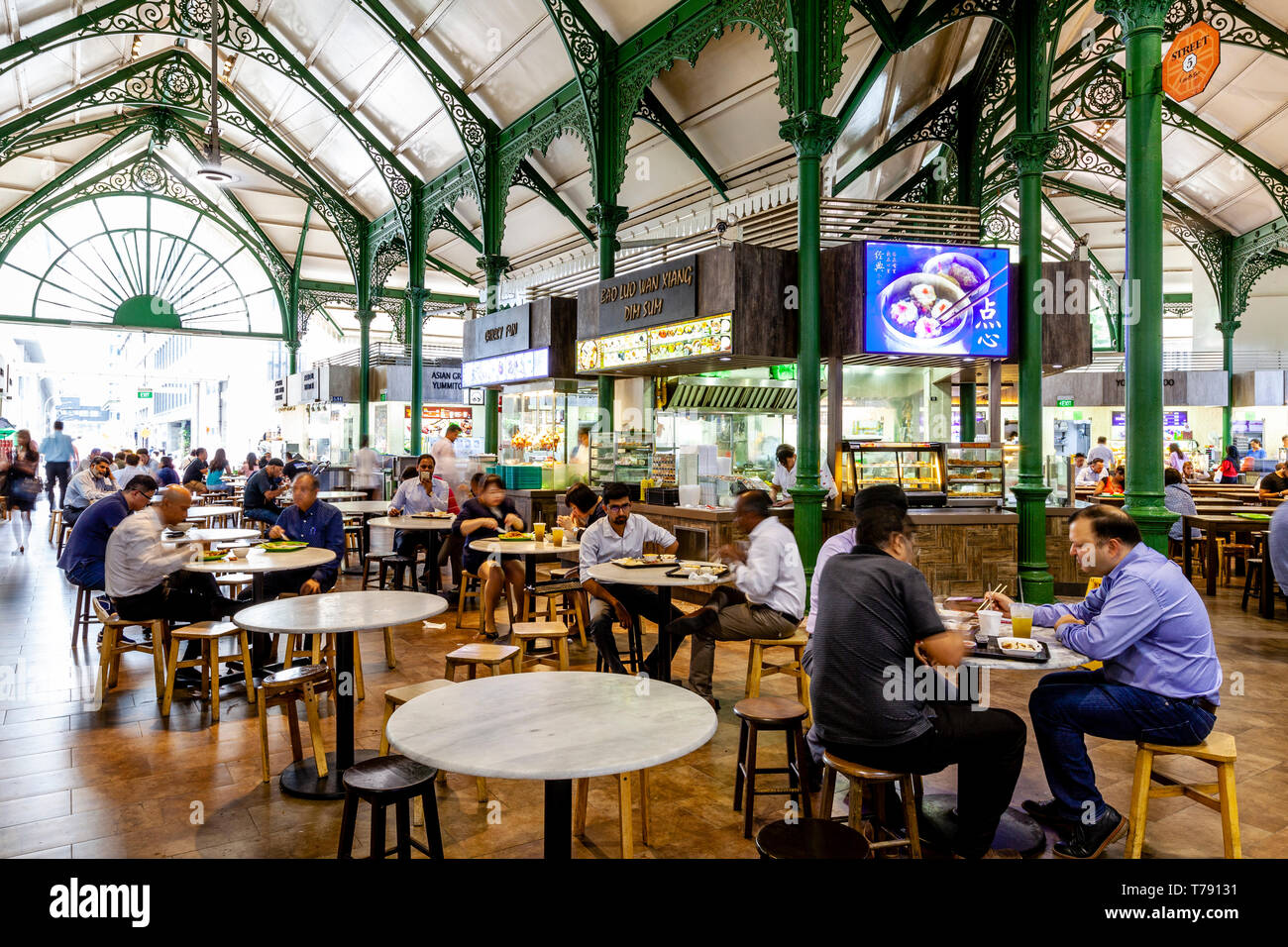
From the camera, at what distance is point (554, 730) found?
237 centimetres

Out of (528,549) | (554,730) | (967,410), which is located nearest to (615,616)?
(528,549)

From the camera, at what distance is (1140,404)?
522 centimetres

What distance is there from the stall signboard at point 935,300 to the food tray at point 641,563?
378cm

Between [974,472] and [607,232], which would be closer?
[974,472]

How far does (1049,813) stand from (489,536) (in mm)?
5274

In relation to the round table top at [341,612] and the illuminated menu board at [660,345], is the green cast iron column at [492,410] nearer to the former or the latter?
the illuminated menu board at [660,345]

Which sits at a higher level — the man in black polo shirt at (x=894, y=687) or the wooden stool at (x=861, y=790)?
the man in black polo shirt at (x=894, y=687)

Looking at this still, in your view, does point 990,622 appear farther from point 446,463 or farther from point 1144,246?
point 446,463

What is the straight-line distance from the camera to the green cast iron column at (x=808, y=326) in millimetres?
7426

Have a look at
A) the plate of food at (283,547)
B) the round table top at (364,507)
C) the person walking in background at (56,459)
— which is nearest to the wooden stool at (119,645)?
the plate of food at (283,547)

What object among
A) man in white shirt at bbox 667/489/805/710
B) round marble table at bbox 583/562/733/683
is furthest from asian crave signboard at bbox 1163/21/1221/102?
round marble table at bbox 583/562/733/683

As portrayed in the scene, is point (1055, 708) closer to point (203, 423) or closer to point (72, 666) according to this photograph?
point (72, 666)
